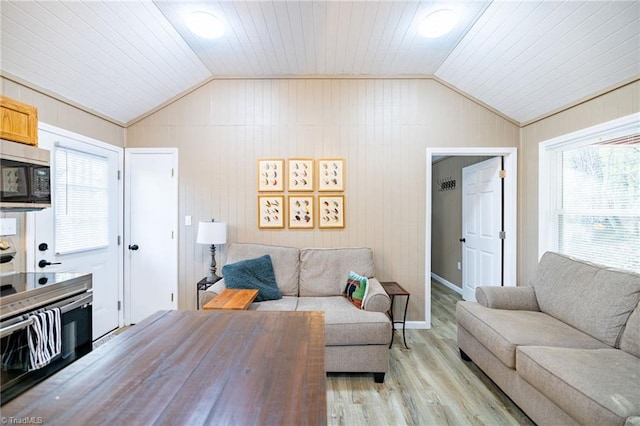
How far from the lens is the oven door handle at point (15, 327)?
4.97ft

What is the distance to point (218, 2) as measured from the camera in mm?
2174

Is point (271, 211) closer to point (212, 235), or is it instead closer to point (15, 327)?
point (212, 235)

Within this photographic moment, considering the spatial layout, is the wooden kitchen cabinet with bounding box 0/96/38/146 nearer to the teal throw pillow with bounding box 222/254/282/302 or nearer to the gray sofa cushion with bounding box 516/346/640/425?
the teal throw pillow with bounding box 222/254/282/302

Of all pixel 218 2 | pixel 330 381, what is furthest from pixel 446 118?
pixel 330 381

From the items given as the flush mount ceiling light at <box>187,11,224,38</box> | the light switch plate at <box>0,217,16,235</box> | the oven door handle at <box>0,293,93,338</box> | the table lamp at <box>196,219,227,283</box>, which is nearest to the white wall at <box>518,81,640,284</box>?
the flush mount ceiling light at <box>187,11,224,38</box>

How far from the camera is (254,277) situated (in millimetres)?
2805

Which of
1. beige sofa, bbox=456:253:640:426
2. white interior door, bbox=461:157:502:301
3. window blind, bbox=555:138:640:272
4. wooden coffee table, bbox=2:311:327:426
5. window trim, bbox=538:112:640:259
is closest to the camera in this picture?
wooden coffee table, bbox=2:311:327:426

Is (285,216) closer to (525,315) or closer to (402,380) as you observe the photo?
(402,380)

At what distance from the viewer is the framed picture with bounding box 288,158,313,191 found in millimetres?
3262

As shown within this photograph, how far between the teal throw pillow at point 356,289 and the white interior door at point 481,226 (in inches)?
73.9

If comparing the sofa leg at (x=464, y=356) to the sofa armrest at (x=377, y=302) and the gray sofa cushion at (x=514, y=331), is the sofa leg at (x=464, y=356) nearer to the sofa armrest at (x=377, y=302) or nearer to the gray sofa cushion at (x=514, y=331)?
the gray sofa cushion at (x=514, y=331)

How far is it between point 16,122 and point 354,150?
2825mm

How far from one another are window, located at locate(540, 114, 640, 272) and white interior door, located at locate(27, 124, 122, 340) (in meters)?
4.70

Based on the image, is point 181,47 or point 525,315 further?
point 181,47
